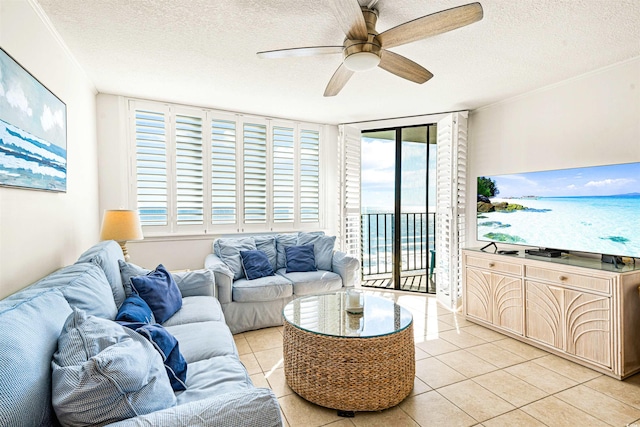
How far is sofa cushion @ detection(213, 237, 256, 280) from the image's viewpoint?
11.7 feet

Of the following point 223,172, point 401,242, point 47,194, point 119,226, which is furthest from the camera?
point 401,242

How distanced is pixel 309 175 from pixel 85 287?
3413mm

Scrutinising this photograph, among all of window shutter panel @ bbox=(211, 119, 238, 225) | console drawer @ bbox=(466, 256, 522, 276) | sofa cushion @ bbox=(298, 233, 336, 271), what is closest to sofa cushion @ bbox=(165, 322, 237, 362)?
sofa cushion @ bbox=(298, 233, 336, 271)

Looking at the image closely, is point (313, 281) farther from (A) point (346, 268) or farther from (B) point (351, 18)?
(B) point (351, 18)

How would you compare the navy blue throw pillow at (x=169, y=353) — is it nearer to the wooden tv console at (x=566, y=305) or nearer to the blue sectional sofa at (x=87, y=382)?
the blue sectional sofa at (x=87, y=382)

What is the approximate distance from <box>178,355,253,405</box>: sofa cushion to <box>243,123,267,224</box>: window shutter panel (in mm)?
2755

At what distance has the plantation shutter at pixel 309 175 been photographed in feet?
15.3

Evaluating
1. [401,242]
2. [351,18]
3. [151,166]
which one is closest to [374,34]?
[351,18]

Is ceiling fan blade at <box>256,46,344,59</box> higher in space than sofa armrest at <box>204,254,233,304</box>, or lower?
higher

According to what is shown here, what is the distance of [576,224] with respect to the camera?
2.74 meters

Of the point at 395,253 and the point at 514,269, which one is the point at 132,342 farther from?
the point at 395,253

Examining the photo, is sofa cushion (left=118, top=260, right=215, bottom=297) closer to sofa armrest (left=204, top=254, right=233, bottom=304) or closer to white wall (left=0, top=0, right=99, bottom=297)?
sofa armrest (left=204, top=254, right=233, bottom=304)

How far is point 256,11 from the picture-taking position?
201 centimetres

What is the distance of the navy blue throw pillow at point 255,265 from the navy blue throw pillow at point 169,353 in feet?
6.62
